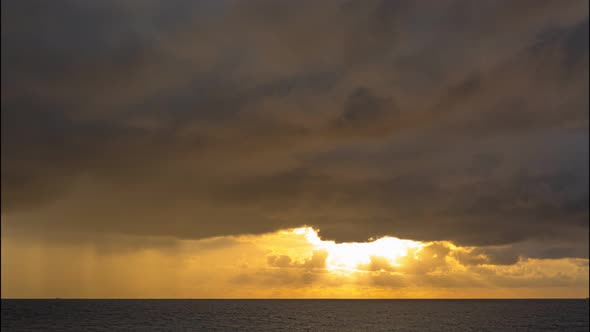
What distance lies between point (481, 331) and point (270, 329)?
6219 centimetres

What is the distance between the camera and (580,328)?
164 metres

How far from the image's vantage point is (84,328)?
485 feet

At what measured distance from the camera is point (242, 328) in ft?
498

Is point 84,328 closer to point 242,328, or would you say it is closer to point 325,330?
point 242,328

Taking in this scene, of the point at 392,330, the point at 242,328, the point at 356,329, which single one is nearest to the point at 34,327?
the point at 242,328

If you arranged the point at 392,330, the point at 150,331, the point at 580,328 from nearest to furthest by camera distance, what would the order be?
the point at 150,331 < the point at 392,330 < the point at 580,328

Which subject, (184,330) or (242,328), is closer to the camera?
(184,330)

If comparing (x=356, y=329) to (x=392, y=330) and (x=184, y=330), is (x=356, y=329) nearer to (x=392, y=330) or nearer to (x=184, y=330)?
(x=392, y=330)

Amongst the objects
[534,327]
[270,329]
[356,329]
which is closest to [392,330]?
[356,329]

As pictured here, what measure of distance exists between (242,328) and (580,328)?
107892 mm

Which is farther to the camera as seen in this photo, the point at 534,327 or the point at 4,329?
the point at 534,327

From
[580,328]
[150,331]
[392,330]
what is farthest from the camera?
[580,328]

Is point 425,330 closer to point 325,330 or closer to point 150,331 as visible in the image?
point 325,330

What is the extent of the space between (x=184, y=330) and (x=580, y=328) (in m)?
124
